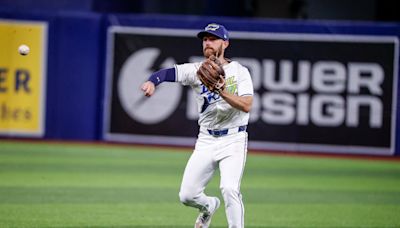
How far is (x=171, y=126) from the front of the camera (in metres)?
19.2

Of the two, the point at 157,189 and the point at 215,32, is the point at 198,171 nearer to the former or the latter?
the point at 215,32

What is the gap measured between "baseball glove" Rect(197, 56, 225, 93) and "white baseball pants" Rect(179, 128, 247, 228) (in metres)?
0.67

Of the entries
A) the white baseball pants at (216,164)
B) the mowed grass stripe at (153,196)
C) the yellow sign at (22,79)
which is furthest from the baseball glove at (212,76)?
the yellow sign at (22,79)

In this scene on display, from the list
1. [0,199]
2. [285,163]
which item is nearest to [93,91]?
[285,163]

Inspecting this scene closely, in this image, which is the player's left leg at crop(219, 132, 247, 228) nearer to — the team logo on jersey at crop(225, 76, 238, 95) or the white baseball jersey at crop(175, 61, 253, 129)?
the white baseball jersey at crop(175, 61, 253, 129)

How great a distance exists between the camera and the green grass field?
34.3 ft

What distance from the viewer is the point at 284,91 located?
18.9m

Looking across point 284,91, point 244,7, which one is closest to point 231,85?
point 284,91

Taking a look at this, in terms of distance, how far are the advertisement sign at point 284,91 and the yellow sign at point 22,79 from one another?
56.8 inches

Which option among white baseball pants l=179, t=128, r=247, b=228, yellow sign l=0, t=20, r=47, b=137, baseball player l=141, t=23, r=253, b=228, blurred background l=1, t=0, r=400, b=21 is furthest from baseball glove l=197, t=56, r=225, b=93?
blurred background l=1, t=0, r=400, b=21

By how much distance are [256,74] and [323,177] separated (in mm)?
4171

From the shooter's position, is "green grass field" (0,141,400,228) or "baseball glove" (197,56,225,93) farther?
"green grass field" (0,141,400,228)

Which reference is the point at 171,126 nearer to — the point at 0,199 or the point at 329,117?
the point at 329,117

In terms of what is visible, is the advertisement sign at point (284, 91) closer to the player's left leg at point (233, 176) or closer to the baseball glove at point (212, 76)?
the player's left leg at point (233, 176)
